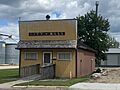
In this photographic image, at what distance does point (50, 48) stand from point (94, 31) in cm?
2173

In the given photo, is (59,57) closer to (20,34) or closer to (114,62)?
(20,34)

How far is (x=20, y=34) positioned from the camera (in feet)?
123

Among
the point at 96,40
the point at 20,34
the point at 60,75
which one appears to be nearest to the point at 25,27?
the point at 20,34

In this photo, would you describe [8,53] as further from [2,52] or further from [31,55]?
[31,55]

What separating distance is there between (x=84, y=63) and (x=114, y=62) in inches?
1752

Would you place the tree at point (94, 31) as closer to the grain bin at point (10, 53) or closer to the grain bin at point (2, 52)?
the grain bin at point (2, 52)

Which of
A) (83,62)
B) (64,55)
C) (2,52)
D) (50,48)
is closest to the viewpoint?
(50,48)

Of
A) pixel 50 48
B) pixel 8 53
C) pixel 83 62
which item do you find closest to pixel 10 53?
pixel 8 53

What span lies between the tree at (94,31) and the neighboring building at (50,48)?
18328 mm

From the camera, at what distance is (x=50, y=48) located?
3516 centimetres

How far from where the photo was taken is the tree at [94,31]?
2168 inches

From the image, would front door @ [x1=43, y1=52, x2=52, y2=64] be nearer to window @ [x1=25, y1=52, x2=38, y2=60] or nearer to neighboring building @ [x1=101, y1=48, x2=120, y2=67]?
window @ [x1=25, y1=52, x2=38, y2=60]

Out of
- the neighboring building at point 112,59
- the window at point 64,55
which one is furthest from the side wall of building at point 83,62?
the neighboring building at point 112,59

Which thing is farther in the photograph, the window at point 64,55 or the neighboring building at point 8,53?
the neighboring building at point 8,53
